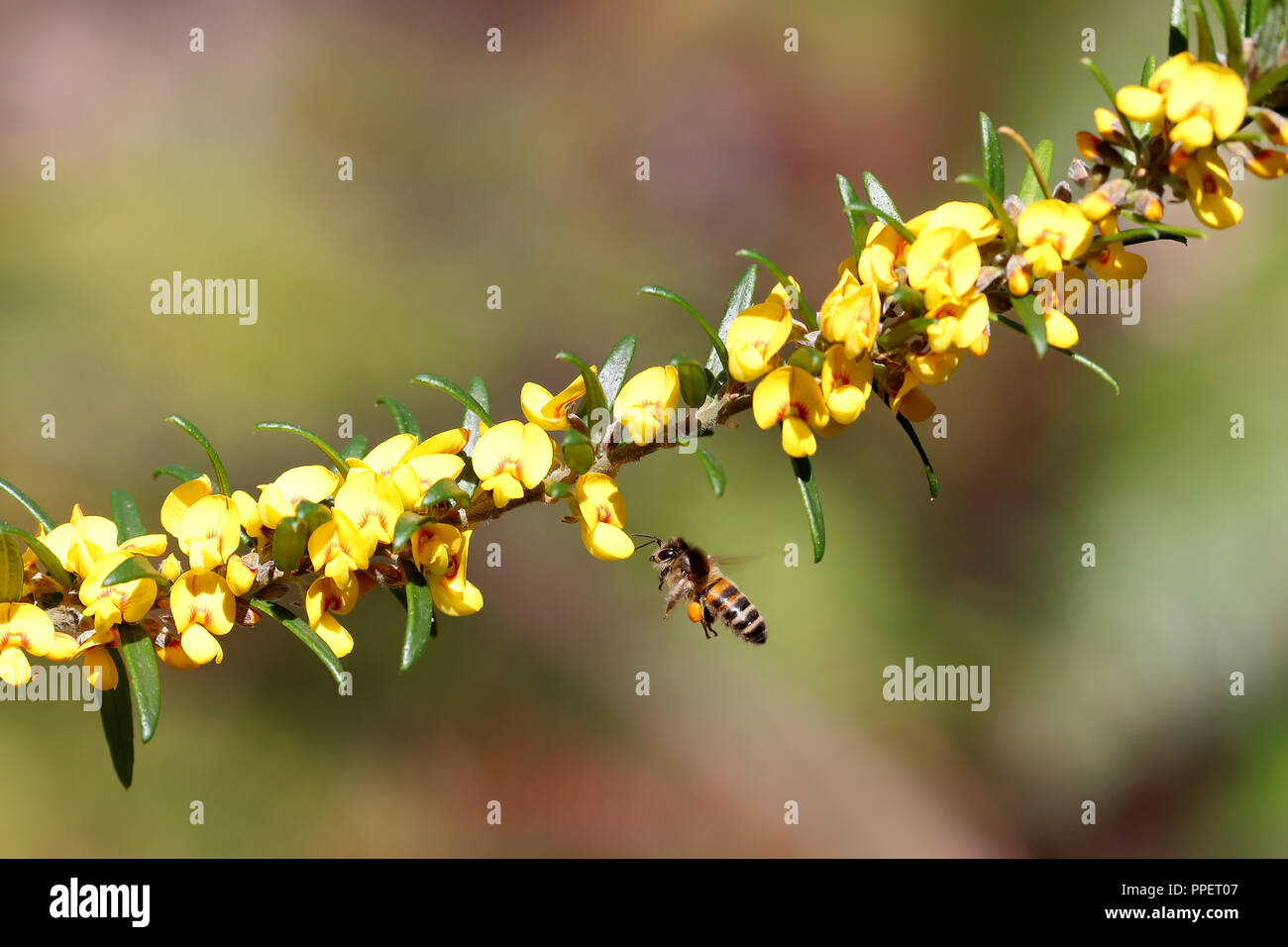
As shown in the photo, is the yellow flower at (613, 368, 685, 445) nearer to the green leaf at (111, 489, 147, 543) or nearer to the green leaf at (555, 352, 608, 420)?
the green leaf at (555, 352, 608, 420)

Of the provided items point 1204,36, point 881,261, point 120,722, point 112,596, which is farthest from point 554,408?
point 1204,36

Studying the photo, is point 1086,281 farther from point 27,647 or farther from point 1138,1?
point 1138,1

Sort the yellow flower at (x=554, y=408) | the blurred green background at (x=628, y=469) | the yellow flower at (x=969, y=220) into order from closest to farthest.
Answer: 1. the yellow flower at (x=969, y=220)
2. the yellow flower at (x=554, y=408)
3. the blurred green background at (x=628, y=469)

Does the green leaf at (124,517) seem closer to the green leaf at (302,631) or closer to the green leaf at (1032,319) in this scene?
→ the green leaf at (302,631)

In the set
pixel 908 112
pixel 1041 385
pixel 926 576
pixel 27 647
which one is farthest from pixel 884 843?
pixel 27 647

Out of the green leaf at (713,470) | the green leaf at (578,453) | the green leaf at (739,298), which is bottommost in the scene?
the green leaf at (713,470)

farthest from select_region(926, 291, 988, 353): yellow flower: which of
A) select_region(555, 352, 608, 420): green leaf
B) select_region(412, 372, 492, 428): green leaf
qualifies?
select_region(412, 372, 492, 428): green leaf

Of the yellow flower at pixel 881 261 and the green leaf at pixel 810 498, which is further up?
the yellow flower at pixel 881 261

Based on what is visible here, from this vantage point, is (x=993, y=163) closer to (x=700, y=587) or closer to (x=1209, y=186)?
(x=1209, y=186)

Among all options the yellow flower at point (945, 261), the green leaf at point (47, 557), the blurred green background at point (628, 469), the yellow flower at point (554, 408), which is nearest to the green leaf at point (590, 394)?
the yellow flower at point (554, 408)
